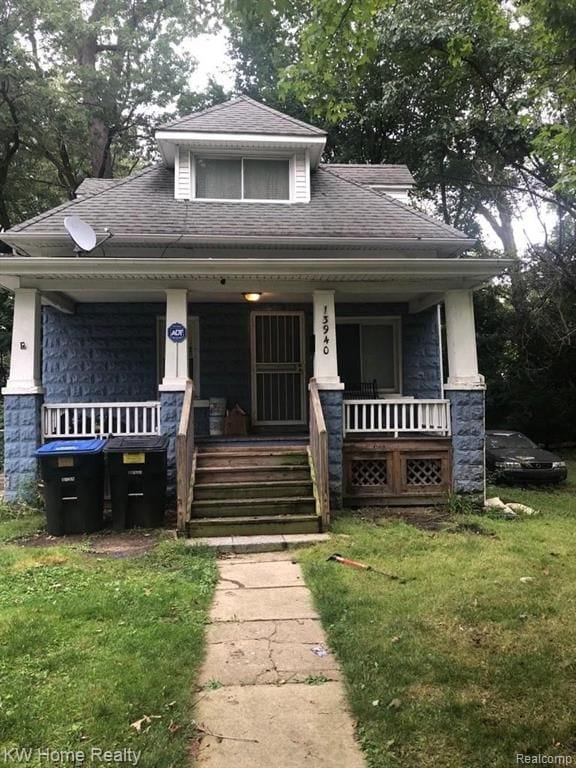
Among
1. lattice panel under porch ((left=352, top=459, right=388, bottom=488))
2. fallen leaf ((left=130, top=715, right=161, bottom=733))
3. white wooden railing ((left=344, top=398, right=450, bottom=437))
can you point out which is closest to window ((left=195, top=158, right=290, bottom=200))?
white wooden railing ((left=344, top=398, right=450, bottom=437))

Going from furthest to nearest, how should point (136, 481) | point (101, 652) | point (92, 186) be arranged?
point (92, 186)
point (136, 481)
point (101, 652)

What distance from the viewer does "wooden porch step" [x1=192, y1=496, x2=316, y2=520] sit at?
Result: 23.5ft

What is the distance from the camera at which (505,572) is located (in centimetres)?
529

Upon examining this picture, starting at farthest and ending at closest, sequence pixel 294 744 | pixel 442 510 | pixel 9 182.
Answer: pixel 9 182
pixel 442 510
pixel 294 744

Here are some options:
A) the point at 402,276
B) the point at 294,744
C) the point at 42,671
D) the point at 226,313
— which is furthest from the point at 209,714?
the point at 226,313

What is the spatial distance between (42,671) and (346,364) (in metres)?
8.25

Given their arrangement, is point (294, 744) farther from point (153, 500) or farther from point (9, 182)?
point (9, 182)

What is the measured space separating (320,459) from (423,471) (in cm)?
214

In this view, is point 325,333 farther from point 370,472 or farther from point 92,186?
point 92,186

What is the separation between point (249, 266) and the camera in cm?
800

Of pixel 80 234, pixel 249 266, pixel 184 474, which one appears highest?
pixel 80 234

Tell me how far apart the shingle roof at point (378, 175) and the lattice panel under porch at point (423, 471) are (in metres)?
7.06

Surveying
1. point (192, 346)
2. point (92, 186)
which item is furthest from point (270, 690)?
point (92, 186)

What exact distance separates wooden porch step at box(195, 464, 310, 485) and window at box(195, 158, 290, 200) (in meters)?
5.36
